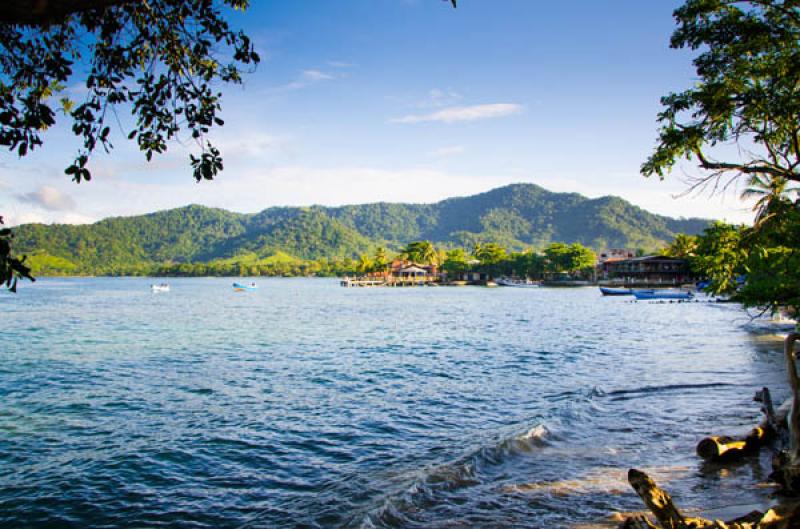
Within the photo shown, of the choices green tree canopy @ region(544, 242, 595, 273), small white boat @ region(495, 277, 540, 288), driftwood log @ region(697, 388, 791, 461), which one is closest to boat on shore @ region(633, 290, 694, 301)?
small white boat @ region(495, 277, 540, 288)

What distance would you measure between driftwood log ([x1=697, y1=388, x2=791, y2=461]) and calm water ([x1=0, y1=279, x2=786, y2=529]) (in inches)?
13.6

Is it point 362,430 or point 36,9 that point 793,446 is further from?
point 36,9

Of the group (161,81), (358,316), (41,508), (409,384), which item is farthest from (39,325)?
(161,81)

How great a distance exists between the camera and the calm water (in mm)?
8023

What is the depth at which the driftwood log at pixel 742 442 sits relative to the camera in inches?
361

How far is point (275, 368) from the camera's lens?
2131 centimetres

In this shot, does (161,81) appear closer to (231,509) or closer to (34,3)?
(34,3)

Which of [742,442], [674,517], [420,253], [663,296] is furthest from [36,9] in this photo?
[420,253]

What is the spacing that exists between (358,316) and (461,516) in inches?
1660

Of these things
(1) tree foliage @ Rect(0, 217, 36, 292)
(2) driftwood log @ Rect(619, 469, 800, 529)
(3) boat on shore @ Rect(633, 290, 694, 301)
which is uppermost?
(1) tree foliage @ Rect(0, 217, 36, 292)

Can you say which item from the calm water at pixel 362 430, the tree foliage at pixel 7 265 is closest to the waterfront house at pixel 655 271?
the calm water at pixel 362 430

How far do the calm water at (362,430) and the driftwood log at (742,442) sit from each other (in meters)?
0.35

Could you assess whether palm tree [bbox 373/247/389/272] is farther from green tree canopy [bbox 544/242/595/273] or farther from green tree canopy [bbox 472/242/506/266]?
green tree canopy [bbox 544/242/595/273]

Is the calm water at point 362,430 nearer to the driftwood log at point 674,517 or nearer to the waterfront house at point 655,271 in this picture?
the driftwood log at point 674,517
